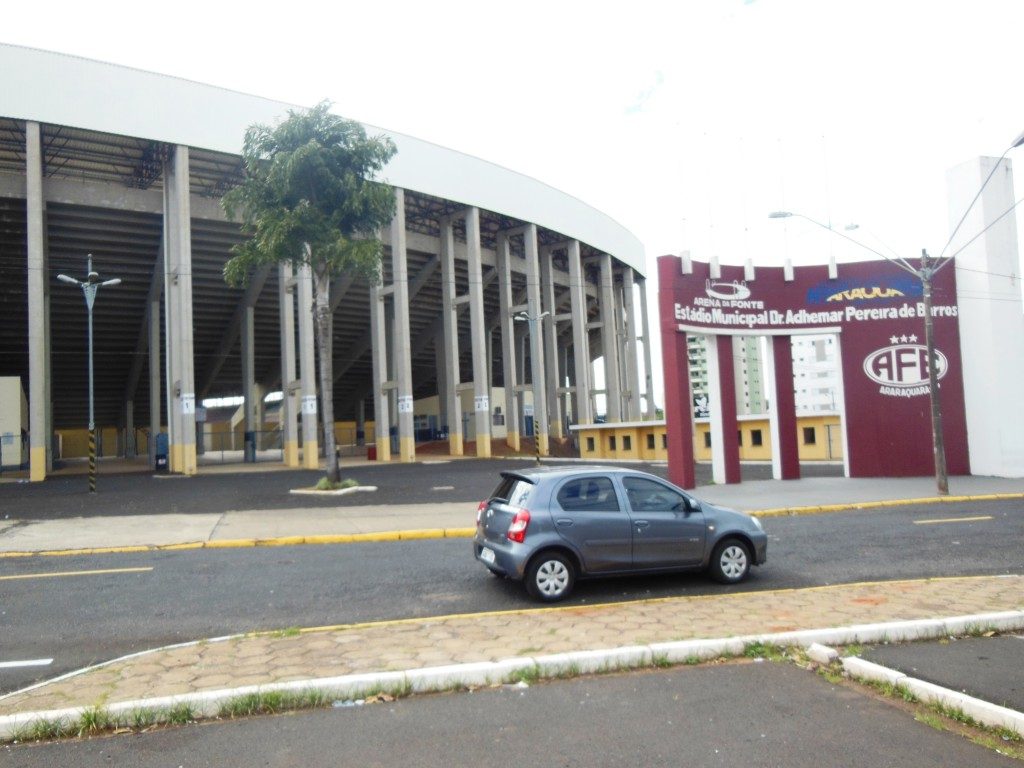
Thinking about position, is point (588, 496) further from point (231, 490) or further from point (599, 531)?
point (231, 490)

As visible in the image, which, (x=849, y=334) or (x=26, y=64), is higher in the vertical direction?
(x=26, y=64)

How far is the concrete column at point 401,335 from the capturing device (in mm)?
35750

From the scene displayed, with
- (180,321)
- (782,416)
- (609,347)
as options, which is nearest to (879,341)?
(782,416)

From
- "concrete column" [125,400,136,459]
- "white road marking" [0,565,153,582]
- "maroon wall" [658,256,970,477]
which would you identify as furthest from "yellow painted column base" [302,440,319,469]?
"concrete column" [125,400,136,459]

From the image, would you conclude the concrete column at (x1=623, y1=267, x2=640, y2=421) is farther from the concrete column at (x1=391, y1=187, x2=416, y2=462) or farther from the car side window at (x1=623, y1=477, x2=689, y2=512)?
the car side window at (x1=623, y1=477, x2=689, y2=512)

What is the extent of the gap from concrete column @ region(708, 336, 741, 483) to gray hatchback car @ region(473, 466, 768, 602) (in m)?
12.0

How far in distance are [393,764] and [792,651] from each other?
331 centimetres

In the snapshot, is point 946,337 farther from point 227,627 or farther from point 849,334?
point 227,627

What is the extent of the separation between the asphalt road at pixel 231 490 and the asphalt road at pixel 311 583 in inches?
230

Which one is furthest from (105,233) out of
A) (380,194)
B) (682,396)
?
(682,396)

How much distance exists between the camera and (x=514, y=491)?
8219mm

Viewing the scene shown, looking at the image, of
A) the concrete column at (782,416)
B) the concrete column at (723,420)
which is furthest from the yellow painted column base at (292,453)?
the concrete column at (782,416)

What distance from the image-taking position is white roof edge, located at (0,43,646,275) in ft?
86.6

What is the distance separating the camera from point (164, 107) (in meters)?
28.8
